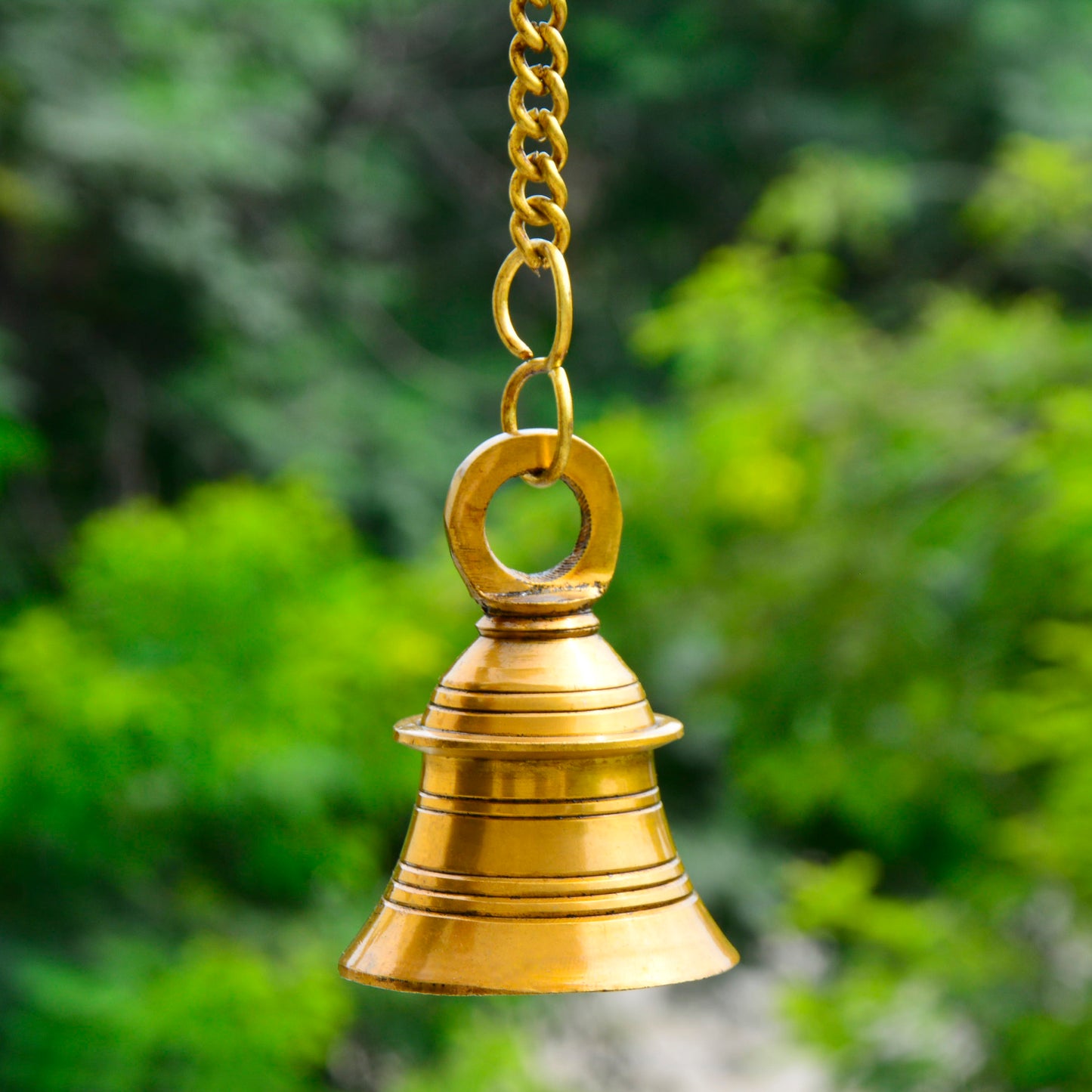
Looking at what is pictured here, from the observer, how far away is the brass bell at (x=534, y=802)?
1084 mm

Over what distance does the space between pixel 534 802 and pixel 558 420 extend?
0.29 m

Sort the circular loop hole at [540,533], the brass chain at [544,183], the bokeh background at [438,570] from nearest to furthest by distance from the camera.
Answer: the brass chain at [544,183] → the bokeh background at [438,570] → the circular loop hole at [540,533]

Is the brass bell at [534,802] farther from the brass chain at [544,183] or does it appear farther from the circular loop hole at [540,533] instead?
the circular loop hole at [540,533]

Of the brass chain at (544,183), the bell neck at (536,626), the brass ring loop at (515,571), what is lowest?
the bell neck at (536,626)

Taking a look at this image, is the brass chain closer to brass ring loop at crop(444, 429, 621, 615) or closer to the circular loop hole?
brass ring loop at crop(444, 429, 621, 615)

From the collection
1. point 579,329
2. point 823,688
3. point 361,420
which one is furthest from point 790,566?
point 579,329

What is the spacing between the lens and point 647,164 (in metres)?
→ 8.08

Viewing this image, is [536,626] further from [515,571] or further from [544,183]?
[544,183]

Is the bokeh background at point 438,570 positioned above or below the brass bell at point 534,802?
above

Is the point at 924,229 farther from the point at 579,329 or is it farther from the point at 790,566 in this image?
the point at 790,566

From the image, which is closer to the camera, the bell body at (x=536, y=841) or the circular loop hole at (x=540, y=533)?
the bell body at (x=536, y=841)

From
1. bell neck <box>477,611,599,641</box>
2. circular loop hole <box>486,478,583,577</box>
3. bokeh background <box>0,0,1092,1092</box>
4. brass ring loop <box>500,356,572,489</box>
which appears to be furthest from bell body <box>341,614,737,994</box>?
circular loop hole <box>486,478,583,577</box>

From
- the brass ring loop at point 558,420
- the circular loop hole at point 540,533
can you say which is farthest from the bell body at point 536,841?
the circular loop hole at point 540,533

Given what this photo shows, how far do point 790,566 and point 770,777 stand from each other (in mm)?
635
